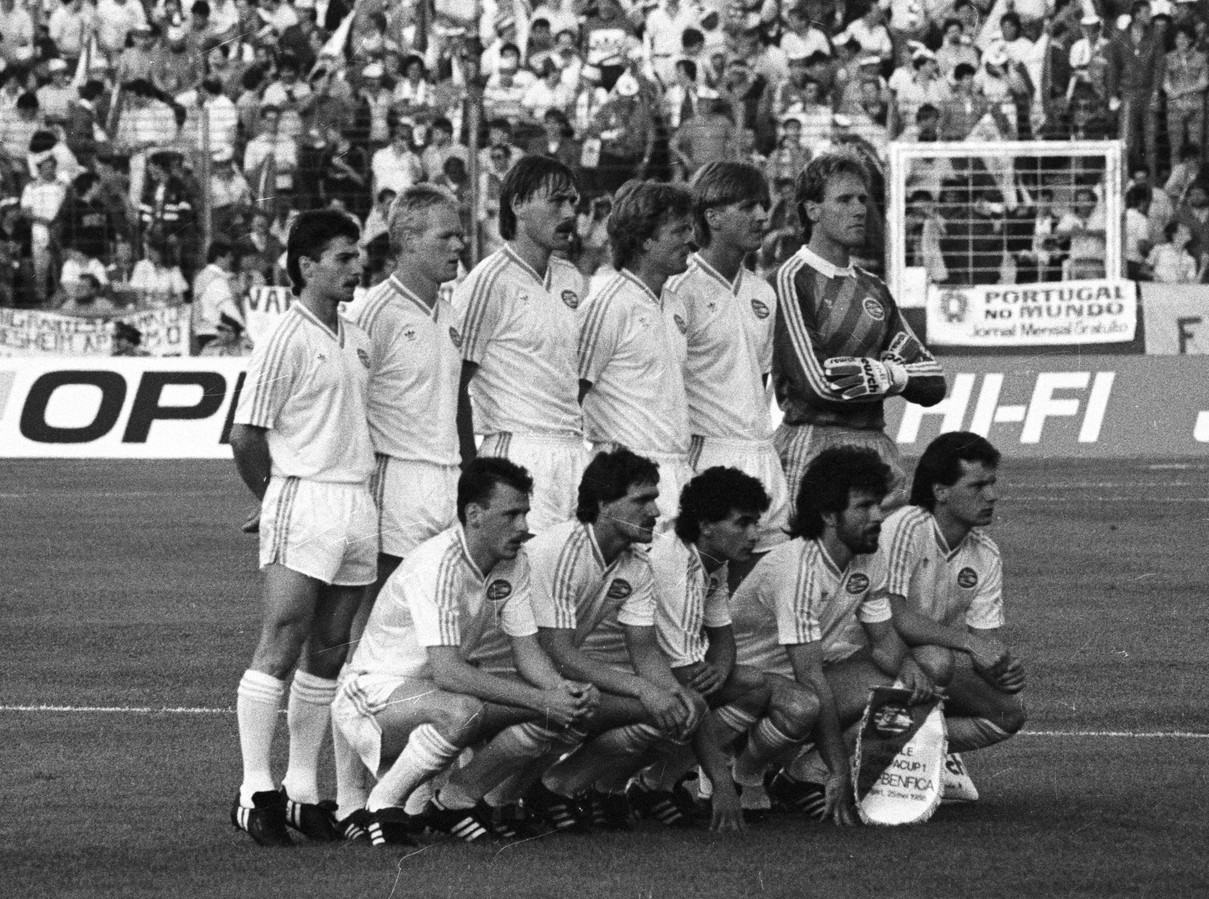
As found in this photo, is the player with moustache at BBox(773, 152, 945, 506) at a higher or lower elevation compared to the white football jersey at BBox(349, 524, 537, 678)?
higher

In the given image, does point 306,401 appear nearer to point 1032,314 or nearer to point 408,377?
point 408,377

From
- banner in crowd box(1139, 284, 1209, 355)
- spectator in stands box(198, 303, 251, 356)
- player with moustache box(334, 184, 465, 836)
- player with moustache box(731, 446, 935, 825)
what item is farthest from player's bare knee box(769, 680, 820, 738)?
spectator in stands box(198, 303, 251, 356)

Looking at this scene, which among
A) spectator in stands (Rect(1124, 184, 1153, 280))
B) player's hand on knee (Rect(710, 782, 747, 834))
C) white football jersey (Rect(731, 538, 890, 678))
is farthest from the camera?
spectator in stands (Rect(1124, 184, 1153, 280))

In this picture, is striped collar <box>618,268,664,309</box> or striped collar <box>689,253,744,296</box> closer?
striped collar <box>618,268,664,309</box>

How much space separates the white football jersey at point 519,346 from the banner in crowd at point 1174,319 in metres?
13.2

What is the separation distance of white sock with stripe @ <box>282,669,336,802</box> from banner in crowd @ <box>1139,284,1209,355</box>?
14177 millimetres

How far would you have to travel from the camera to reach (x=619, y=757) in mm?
7148

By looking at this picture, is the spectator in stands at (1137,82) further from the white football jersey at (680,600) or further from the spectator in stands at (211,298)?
the white football jersey at (680,600)

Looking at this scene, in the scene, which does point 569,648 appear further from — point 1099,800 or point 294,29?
point 294,29

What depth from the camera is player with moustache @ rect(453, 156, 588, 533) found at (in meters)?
7.70

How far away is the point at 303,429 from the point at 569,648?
1094 millimetres

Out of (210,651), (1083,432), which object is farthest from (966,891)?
(1083,432)

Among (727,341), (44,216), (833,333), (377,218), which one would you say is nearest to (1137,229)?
(377,218)

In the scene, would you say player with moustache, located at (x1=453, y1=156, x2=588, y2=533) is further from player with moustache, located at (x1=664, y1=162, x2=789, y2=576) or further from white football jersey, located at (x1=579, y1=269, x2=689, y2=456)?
player with moustache, located at (x1=664, y1=162, x2=789, y2=576)
